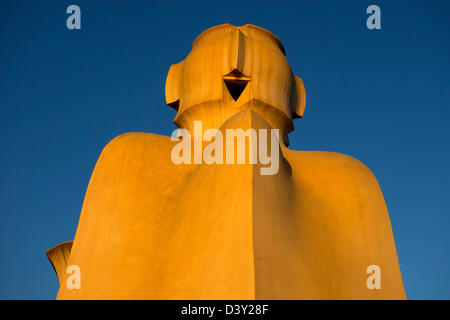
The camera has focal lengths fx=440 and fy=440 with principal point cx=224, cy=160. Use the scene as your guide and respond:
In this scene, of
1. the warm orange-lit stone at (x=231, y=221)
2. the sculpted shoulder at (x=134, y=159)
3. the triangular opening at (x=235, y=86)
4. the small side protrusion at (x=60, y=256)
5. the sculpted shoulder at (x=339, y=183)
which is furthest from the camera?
the small side protrusion at (x=60, y=256)

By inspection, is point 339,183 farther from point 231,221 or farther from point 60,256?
Result: point 60,256

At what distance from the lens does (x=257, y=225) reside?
4.23m

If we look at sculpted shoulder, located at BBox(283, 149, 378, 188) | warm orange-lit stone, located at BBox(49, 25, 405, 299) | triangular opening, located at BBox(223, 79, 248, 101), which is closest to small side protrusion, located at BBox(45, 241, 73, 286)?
warm orange-lit stone, located at BBox(49, 25, 405, 299)

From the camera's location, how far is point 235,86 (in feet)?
25.2

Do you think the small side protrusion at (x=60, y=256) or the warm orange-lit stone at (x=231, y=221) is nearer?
the warm orange-lit stone at (x=231, y=221)

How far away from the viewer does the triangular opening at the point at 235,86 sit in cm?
742

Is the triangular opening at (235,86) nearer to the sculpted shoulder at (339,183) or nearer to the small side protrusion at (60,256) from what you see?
the sculpted shoulder at (339,183)

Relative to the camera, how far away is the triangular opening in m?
7.42

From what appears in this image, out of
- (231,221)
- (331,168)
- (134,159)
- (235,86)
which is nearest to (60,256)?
(134,159)

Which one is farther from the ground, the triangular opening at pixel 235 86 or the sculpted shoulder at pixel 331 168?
the triangular opening at pixel 235 86

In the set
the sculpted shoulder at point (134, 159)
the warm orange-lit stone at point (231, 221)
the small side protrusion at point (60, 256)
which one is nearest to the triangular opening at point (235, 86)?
the warm orange-lit stone at point (231, 221)

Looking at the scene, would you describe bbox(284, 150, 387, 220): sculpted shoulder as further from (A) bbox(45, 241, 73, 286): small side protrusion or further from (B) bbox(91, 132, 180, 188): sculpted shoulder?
(A) bbox(45, 241, 73, 286): small side protrusion
